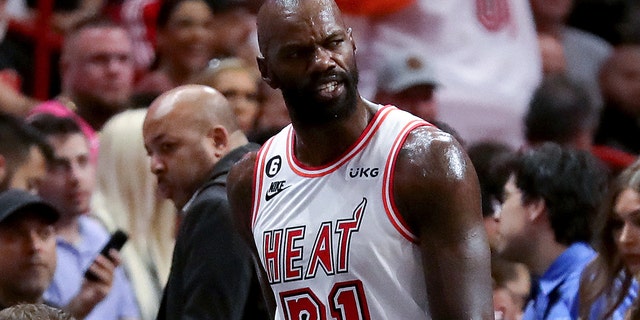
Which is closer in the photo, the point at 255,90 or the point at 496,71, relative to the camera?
the point at 255,90

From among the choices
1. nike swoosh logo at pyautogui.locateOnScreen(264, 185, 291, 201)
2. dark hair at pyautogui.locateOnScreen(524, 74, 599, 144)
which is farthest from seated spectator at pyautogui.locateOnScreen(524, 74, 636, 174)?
nike swoosh logo at pyautogui.locateOnScreen(264, 185, 291, 201)

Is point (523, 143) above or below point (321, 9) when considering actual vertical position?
below

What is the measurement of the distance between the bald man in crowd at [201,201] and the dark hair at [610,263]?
114cm

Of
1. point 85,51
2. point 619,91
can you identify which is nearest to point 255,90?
point 85,51

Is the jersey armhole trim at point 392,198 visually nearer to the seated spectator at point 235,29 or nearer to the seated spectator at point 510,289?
the seated spectator at point 510,289

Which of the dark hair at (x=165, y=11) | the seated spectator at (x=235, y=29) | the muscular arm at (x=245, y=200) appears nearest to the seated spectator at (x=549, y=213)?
the muscular arm at (x=245, y=200)

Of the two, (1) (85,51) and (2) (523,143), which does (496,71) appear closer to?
(2) (523,143)

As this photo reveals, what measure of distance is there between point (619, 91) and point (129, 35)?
2836mm

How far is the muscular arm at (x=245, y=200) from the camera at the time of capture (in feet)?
13.5

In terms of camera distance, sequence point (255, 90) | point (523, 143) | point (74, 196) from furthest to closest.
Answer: point (523, 143)
point (255, 90)
point (74, 196)

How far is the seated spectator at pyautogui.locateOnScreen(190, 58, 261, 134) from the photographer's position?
717cm

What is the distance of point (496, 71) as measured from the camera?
26.0 ft

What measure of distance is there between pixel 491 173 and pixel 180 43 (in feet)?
7.84

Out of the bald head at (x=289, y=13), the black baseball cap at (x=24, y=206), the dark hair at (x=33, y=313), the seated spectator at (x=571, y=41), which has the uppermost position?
the bald head at (x=289, y=13)
